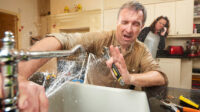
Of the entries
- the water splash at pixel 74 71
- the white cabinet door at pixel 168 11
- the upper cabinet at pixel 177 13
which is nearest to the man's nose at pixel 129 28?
the water splash at pixel 74 71

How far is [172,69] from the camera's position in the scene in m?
1.47

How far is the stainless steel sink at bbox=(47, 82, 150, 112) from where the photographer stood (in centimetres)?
33

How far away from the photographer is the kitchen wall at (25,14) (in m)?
0.46

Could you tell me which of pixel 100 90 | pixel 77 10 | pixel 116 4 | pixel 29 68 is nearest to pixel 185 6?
pixel 116 4

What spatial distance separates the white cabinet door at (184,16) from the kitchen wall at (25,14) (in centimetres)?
168

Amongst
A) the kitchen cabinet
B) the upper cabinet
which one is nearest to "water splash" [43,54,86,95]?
the kitchen cabinet

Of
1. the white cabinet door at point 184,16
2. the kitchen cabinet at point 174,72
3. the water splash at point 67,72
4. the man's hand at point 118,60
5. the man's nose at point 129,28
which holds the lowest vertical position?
the kitchen cabinet at point 174,72

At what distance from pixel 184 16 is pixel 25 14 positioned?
1810 mm

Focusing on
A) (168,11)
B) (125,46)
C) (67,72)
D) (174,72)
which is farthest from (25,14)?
(168,11)

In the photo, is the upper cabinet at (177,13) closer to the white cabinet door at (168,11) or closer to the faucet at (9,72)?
the white cabinet door at (168,11)

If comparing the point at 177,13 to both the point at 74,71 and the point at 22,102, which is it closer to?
the point at 74,71

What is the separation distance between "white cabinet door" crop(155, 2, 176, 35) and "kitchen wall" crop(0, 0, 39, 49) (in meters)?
1.51

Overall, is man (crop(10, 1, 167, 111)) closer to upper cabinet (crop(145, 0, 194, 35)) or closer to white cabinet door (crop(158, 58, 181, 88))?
white cabinet door (crop(158, 58, 181, 88))

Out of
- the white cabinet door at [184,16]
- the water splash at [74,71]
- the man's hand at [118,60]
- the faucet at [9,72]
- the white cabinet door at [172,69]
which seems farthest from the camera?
the white cabinet door at [184,16]
